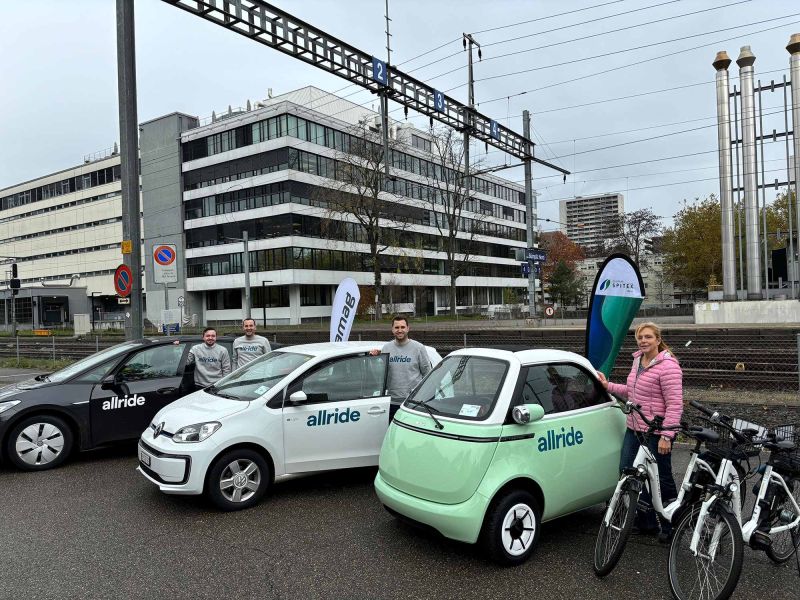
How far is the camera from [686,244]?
179ft

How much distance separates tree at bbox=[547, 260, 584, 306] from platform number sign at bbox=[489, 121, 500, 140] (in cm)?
5797

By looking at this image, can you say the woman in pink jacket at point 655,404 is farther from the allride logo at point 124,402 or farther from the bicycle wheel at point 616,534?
the allride logo at point 124,402

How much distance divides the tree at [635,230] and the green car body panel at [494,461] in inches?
2655

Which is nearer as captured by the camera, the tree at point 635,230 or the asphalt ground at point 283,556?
the asphalt ground at point 283,556

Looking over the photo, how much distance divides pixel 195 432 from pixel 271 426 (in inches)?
26.9

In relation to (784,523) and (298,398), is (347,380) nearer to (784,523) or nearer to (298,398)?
(298,398)

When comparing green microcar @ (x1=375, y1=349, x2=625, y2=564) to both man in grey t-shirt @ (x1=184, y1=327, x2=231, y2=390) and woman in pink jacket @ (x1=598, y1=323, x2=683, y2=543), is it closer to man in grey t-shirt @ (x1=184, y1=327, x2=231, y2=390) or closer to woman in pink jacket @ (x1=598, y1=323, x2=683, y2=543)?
woman in pink jacket @ (x1=598, y1=323, x2=683, y2=543)

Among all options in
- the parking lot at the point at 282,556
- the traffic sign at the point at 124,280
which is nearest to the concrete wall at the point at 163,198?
the traffic sign at the point at 124,280

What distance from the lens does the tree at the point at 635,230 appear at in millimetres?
68812

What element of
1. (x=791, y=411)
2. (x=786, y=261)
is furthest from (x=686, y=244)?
(x=791, y=411)

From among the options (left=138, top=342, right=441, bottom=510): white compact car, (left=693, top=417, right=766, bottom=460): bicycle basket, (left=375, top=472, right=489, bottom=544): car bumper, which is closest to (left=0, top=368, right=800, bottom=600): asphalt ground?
(left=375, top=472, right=489, bottom=544): car bumper

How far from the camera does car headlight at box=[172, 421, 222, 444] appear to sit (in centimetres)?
534

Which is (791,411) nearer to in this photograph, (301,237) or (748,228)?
(748,228)

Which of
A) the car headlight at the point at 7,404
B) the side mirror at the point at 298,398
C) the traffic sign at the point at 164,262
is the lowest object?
the car headlight at the point at 7,404
